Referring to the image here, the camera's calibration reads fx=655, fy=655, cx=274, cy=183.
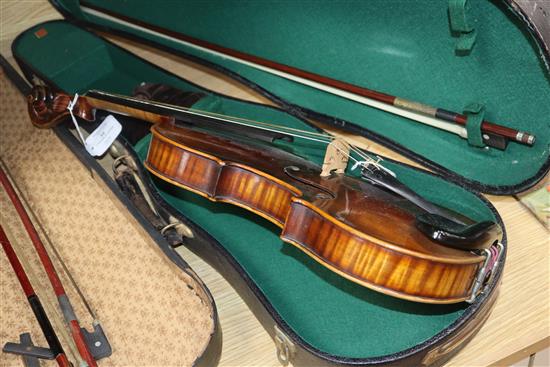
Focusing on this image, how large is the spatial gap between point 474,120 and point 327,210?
50cm

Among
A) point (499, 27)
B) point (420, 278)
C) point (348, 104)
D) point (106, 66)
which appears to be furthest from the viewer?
point (106, 66)

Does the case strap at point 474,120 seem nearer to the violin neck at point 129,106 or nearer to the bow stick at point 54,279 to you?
the violin neck at point 129,106

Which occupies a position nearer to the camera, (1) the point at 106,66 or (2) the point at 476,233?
(2) the point at 476,233

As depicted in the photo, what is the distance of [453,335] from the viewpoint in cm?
123

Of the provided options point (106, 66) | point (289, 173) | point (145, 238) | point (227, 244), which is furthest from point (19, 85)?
point (289, 173)

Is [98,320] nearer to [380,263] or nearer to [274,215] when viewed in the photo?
[274,215]

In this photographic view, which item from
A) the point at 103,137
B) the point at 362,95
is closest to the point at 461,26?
the point at 362,95

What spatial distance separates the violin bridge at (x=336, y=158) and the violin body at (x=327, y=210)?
0.02 metres

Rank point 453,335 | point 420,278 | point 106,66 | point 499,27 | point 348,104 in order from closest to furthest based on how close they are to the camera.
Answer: point 420,278 → point 453,335 → point 499,27 → point 348,104 → point 106,66

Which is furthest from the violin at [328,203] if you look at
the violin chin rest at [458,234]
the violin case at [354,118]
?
the violin case at [354,118]

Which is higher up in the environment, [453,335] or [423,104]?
[423,104]

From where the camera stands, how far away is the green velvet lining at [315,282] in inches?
54.6

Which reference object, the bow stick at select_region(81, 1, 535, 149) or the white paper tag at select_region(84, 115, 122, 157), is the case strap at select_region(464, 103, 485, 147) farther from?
the white paper tag at select_region(84, 115, 122, 157)

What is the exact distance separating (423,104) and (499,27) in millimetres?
273
